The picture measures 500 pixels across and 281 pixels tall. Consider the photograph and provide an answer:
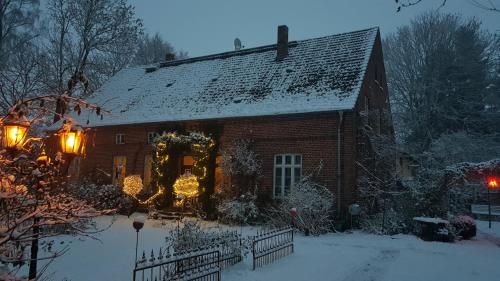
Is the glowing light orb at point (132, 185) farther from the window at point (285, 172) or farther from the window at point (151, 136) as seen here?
the window at point (285, 172)

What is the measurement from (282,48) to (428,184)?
1033 cm

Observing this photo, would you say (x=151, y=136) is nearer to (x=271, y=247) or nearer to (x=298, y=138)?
(x=298, y=138)

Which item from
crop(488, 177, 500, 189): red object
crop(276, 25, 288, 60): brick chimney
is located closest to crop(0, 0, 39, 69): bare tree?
crop(276, 25, 288, 60): brick chimney

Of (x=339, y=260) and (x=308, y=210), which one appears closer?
(x=339, y=260)

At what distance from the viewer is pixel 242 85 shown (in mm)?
20422

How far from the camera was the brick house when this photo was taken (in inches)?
649

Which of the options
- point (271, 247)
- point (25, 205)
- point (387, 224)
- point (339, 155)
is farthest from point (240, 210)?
point (25, 205)

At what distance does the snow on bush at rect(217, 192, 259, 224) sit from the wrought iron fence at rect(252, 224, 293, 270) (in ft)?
17.6

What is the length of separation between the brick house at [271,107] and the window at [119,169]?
2.2 inches

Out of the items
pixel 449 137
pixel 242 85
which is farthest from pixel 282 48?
pixel 449 137

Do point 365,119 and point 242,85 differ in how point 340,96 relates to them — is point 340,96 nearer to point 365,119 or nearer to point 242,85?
point 365,119

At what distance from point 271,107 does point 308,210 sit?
5252mm

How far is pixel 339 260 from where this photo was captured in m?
10.0

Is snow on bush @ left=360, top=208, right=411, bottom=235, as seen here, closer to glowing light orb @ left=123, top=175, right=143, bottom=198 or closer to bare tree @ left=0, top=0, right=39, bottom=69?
glowing light orb @ left=123, top=175, right=143, bottom=198
